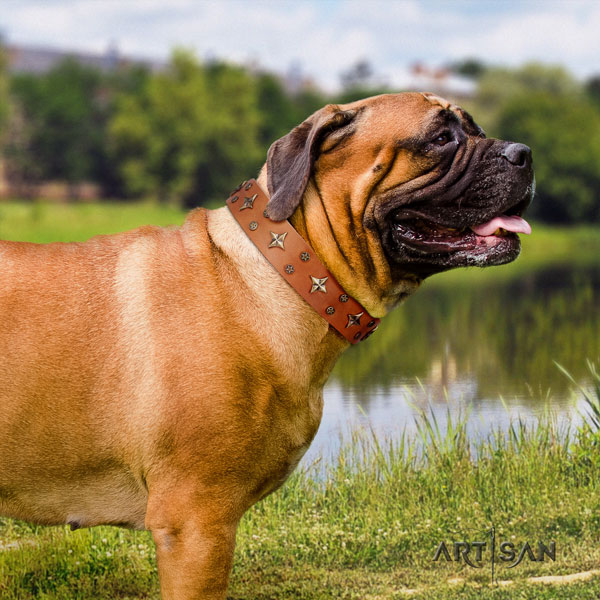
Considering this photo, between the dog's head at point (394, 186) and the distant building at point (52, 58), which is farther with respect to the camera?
the distant building at point (52, 58)

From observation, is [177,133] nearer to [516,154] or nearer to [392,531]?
[392,531]

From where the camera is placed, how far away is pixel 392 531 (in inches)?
229

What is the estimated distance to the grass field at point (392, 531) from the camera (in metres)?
5.20

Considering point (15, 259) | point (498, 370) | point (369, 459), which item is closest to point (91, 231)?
point (498, 370)

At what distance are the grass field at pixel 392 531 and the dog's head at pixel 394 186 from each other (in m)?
2.24

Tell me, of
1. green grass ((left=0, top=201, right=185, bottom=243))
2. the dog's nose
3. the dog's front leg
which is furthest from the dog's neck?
green grass ((left=0, top=201, right=185, bottom=243))

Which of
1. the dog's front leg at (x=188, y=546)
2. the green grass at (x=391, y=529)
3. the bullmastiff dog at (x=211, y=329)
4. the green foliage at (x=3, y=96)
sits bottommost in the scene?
the green foliage at (x=3, y=96)

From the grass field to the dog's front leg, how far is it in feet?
5.18

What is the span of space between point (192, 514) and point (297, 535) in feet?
7.33

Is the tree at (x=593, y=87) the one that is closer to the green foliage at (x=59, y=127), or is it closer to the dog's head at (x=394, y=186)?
the green foliage at (x=59, y=127)

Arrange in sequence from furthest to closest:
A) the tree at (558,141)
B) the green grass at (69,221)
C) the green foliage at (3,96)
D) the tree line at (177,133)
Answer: the tree line at (177,133)
the green foliage at (3,96)
the tree at (558,141)
the green grass at (69,221)

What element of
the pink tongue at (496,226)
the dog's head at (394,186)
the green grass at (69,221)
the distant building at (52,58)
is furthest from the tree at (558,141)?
the dog's head at (394,186)

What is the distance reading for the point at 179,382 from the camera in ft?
12.0

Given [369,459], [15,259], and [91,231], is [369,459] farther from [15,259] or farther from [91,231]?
[91,231]
